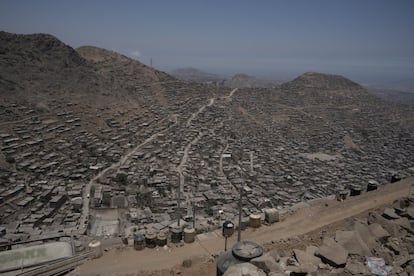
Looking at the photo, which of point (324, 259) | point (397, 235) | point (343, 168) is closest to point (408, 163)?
point (343, 168)

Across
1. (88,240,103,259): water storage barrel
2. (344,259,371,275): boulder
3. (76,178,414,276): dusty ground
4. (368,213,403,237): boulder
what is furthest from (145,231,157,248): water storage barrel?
(368,213,403,237): boulder

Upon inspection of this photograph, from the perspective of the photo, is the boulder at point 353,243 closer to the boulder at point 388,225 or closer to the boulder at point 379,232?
the boulder at point 379,232

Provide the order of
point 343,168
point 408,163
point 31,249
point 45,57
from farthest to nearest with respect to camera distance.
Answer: point 45,57 → point 408,163 → point 343,168 → point 31,249

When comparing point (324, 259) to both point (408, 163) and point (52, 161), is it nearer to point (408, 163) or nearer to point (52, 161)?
point (52, 161)

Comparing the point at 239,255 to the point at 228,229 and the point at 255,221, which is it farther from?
the point at 255,221

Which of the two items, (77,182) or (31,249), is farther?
(77,182)

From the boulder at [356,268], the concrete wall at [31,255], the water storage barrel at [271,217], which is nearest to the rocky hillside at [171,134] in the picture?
the water storage barrel at [271,217]

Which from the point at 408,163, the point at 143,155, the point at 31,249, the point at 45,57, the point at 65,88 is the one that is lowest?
the point at 408,163
